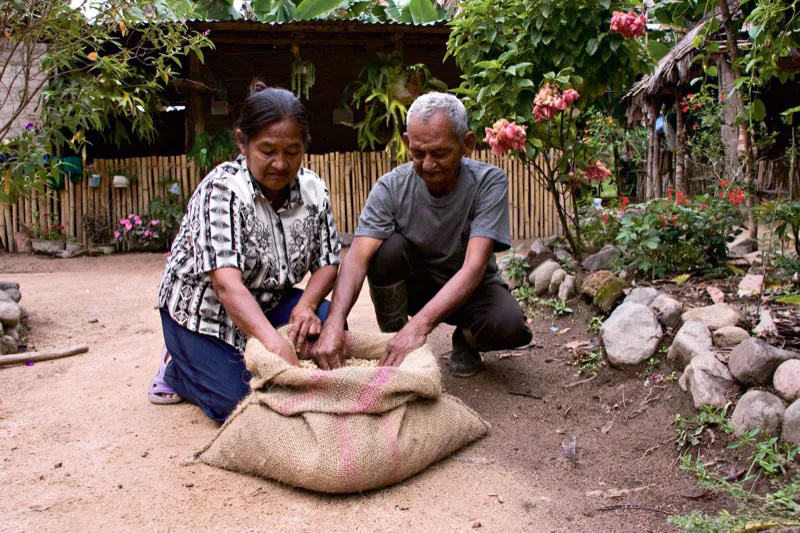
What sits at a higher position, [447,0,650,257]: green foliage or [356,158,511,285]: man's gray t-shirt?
[447,0,650,257]: green foliage

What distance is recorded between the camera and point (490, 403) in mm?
2797

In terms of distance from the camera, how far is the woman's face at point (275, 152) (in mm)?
2312

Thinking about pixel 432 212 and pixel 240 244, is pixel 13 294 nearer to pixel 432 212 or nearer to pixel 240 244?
pixel 240 244

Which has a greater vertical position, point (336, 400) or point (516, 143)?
point (516, 143)

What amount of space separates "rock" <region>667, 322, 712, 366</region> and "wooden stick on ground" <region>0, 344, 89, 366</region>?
3.02 metres

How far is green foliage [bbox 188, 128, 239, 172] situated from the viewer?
25.9 ft

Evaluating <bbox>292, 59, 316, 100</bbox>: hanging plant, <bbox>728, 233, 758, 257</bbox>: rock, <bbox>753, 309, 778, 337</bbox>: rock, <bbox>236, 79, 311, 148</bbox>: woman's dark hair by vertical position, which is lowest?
<bbox>753, 309, 778, 337</bbox>: rock

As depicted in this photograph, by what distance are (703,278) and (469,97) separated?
194 cm

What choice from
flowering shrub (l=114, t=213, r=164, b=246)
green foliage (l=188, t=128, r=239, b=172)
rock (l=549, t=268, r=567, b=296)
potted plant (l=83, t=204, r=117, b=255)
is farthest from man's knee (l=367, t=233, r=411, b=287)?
potted plant (l=83, t=204, r=117, b=255)

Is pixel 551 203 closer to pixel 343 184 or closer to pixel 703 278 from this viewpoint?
pixel 343 184

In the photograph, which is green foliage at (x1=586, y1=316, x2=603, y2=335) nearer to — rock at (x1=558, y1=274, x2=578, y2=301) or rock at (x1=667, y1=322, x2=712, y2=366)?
rock at (x1=558, y1=274, x2=578, y2=301)

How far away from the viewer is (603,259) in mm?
4180

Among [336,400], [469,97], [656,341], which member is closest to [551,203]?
[469,97]

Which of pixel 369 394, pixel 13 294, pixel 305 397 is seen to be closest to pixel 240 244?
pixel 305 397
